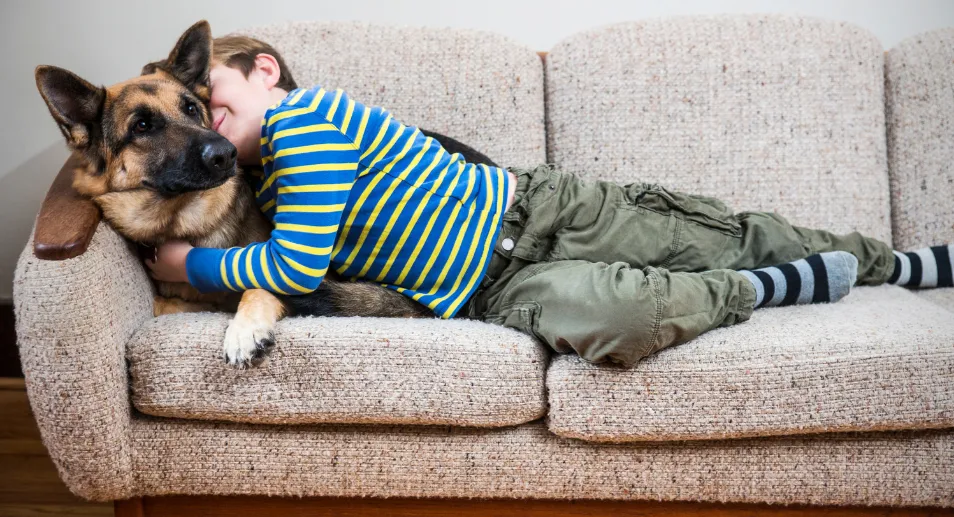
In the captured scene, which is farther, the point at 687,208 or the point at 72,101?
the point at 687,208

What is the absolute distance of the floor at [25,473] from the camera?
81.3 inches

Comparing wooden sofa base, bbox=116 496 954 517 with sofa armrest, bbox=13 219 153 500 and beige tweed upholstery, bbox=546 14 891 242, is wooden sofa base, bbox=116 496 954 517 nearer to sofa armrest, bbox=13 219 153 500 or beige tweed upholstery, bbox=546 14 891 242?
sofa armrest, bbox=13 219 153 500

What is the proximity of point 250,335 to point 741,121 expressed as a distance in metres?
1.69

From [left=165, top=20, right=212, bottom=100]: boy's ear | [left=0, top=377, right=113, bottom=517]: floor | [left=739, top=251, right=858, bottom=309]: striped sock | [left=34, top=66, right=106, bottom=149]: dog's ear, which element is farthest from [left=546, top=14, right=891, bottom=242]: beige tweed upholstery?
[left=0, top=377, right=113, bottom=517]: floor

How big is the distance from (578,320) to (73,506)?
66.8 inches

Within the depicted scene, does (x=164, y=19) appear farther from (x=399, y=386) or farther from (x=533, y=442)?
(x=533, y=442)

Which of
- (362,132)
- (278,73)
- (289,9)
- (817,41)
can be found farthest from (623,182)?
(289,9)

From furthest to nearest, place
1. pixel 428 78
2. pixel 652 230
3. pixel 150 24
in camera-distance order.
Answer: pixel 150 24, pixel 428 78, pixel 652 230

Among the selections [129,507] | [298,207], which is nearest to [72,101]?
[298,207]

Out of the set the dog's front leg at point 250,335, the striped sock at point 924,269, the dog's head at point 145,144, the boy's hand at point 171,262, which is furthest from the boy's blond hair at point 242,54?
the striped sock at point 924,269

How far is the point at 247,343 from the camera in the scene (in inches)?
56.1

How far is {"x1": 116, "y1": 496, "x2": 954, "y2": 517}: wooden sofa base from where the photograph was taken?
1593 mm

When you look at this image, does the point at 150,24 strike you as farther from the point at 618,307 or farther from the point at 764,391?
the point at 764,391

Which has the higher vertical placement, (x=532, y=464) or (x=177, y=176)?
(x=177, y=176)
